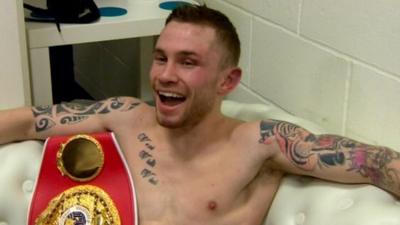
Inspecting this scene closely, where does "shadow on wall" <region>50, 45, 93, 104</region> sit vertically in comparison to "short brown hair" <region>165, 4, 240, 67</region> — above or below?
below

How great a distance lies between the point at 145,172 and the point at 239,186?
0.70 ft

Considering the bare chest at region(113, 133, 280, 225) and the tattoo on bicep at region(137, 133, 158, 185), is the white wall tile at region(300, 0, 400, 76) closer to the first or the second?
the bare chest at region(113, 133, 280, 225)

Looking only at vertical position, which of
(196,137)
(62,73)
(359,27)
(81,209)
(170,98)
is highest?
Result: (359,27)

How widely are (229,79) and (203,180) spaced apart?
0.23 metres

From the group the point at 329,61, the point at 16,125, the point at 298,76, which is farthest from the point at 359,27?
the point at 16,125

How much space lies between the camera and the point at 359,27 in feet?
4.50

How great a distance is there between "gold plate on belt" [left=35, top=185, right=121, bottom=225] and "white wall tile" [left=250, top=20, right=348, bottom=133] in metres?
0.56

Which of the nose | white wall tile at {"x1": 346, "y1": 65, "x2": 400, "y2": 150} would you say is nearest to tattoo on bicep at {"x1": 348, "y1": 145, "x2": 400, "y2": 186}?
white wall tile at {"x1": 346, "y1": 65, "x2": 400, "y2": 150}

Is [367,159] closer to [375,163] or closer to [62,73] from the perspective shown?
[375,163]

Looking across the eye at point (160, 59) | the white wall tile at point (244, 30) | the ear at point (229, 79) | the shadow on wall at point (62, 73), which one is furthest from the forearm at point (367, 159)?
the shadow on wall at point (62, 73)

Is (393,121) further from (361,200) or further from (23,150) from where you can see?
(23,150)

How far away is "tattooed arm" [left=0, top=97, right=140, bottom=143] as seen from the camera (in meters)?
1.37

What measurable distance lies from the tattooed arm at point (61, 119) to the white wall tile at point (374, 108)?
502 millimetres

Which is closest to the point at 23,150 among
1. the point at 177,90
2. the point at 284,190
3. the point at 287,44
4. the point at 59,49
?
the point at 177,90
